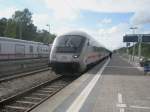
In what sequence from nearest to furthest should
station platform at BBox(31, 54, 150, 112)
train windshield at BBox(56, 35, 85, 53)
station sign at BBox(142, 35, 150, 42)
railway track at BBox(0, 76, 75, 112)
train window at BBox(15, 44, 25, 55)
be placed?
1. station platform at BBox(31, 54, 150, 112)
2. railway track at BBox(0, 76, 75, 112)
3. train windshield at BBox(56, 35, 85, 53)
4. train window at BBox(15, 44, 25, 55)
5. station sign at BBox(142, 35, 150, 42)

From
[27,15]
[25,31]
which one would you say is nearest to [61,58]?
[25,31]

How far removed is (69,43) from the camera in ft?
58.7

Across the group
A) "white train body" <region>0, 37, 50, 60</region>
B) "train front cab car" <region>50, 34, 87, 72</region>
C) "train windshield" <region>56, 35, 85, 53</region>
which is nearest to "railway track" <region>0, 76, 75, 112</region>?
"train front cab car" <region>50, 34, 87, 72</region>

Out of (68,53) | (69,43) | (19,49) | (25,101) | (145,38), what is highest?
(145,38)

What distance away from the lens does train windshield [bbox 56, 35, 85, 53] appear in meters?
17.5

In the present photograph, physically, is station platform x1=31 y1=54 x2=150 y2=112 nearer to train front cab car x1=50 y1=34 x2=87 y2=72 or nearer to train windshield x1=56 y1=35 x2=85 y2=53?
train front cab car x1=50 y1=34 x2=87 y2=72

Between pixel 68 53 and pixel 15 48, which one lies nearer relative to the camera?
pixel 68 53

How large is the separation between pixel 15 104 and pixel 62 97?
1670 millimetres

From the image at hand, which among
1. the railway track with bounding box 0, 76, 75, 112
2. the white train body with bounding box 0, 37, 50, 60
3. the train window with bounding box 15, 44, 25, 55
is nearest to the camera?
the railway track with bounding box 0, 76, 75, 112

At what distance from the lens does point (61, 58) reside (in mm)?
17141

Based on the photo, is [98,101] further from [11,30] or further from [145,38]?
[11,30]

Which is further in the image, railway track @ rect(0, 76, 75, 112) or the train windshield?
the train windshield

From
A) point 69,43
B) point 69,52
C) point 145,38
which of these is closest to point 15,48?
point 69,43

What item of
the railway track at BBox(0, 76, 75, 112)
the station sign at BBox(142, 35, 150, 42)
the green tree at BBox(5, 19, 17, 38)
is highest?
the green tree at BBox(5, 19, 17, 38)
